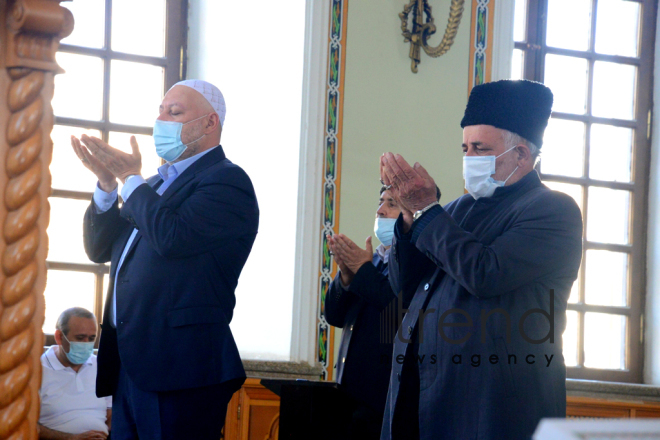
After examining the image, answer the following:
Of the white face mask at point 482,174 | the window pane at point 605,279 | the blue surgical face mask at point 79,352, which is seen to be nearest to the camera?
the white face mask at point 482,174

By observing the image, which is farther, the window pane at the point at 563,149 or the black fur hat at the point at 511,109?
the window pane at the point at 563,149

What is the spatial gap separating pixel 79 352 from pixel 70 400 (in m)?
0.26

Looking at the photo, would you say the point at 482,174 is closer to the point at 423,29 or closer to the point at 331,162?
the point at 331,162

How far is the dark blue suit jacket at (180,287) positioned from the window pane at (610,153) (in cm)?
415

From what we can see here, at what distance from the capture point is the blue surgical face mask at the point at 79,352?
13.7 ft

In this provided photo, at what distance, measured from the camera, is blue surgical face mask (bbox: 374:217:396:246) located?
3.33 metres

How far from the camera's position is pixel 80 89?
4.82 metres

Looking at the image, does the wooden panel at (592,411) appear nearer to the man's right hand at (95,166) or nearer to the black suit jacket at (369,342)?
A: the black suit jacket at (369,342)

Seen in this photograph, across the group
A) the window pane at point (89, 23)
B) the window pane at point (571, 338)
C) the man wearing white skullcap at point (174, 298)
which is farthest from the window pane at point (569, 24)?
the man wearing white skullcap at point (174, 298)

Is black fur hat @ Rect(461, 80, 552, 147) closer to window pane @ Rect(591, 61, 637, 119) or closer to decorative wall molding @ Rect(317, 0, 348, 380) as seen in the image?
decorative wall molding @ Rect(317, 0, 348, 380)

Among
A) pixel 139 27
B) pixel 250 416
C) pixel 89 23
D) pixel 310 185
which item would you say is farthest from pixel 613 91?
pixel 89 23

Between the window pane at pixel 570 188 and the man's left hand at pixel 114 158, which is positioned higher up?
the window pane at pixel 570 188

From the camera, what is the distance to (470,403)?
79.8 inches

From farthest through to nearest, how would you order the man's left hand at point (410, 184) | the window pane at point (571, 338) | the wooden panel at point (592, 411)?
1. the window pane at point (571, 338)
2. the wooden panel at point (592, 411)
3. the man's left hand at point (410, 184)
